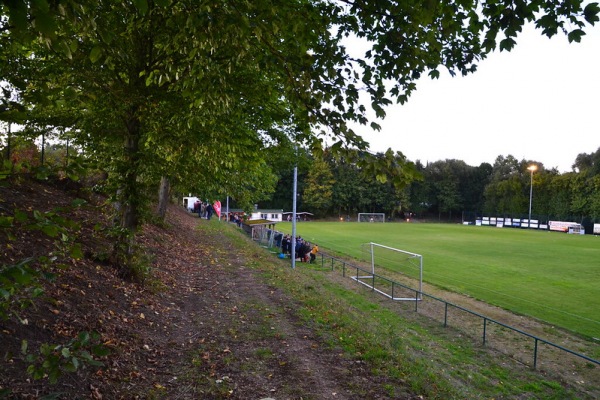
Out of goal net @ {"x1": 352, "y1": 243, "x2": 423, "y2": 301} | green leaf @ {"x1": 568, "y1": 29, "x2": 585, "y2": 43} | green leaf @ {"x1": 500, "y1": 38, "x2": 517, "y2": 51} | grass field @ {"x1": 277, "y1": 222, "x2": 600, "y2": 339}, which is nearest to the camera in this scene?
green leaf @ {"x1": 568, "y1": 29, "x2": 585, "y2": 43}

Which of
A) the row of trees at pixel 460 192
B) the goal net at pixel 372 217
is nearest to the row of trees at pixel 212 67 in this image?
the row of trees at pixel 460 192

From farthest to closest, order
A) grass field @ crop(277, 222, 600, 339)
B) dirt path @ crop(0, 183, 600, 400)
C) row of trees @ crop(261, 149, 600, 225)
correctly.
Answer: row of trees @ crop(261, 149, 600, 225), grass field @ crop(277, 222, 600, 339), dirt path @ crop(0, 183, 600, 400)

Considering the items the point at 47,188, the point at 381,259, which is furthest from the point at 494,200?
the point at 47,188

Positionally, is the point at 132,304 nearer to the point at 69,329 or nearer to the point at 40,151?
the point at 69,329

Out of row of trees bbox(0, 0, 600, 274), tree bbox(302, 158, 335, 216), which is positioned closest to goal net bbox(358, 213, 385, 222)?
tree bbox(302, 158, 335, 216)

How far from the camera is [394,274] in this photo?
25672 millimetres

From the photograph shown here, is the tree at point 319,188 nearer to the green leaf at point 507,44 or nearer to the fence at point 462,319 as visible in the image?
the fence at point 462,319

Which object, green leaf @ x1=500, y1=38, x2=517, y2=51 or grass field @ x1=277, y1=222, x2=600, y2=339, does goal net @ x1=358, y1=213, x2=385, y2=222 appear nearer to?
grass field @ x1=277, y1=222, x2=600, y2=339

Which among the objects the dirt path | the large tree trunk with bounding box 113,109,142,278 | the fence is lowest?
the fence

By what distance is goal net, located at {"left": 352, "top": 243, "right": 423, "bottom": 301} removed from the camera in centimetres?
2016

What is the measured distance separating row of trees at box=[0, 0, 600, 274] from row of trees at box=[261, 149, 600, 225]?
3118 inches

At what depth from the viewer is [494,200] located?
101 m

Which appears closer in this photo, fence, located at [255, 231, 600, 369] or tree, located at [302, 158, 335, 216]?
fence, located at [255, 231, 600, 369]

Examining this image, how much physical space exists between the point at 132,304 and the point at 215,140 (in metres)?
4.13
